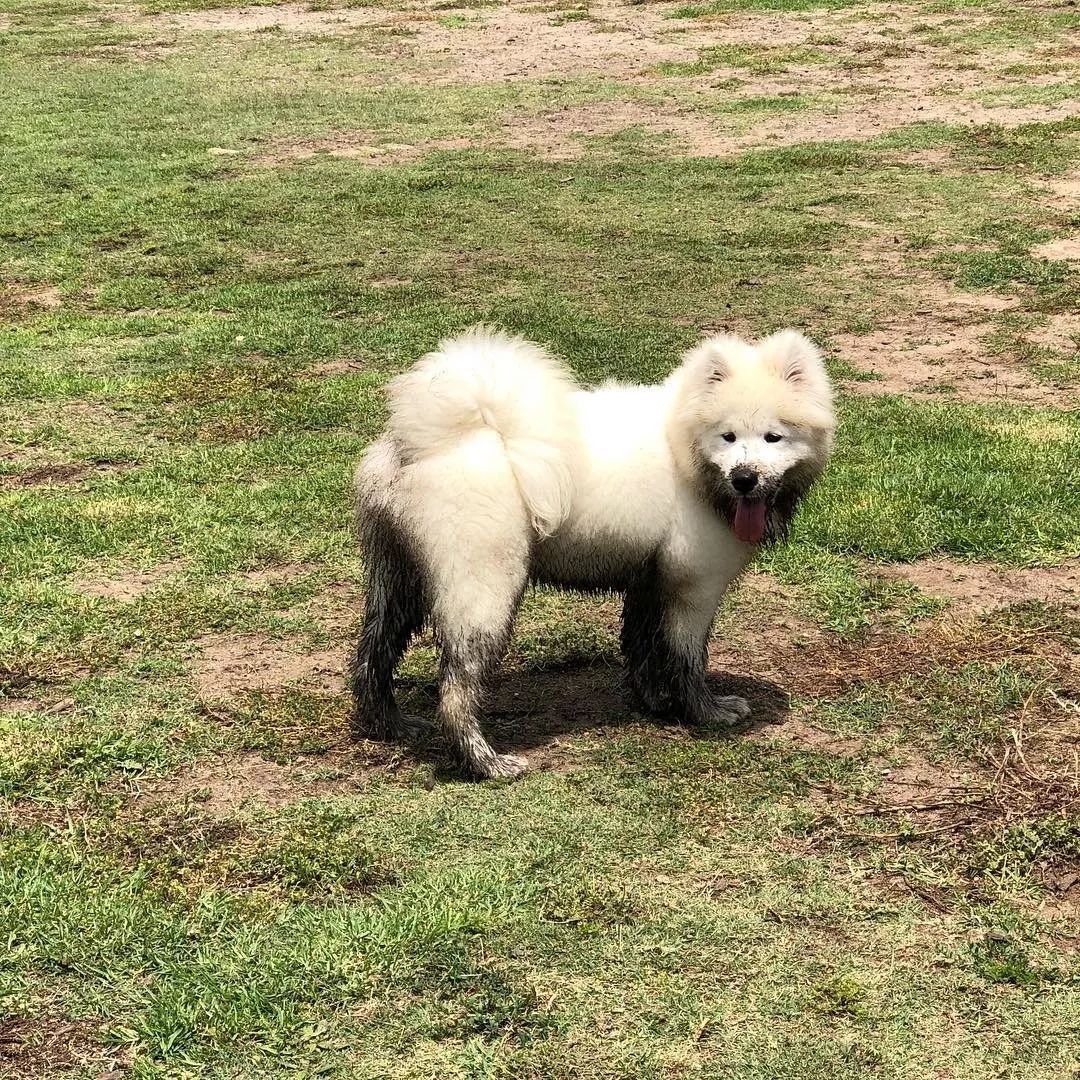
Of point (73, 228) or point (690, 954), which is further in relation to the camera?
point (73, 228)

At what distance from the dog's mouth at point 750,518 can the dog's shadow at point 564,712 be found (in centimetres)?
69

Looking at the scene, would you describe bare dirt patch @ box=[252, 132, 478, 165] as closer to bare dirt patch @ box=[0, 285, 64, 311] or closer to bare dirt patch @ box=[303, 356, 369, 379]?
bare dirt patch @ box=[0, 285, 64, 311]

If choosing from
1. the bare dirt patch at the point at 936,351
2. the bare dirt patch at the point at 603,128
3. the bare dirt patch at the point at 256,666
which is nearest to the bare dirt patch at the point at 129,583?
the bare dirt patch at the point at 256,666

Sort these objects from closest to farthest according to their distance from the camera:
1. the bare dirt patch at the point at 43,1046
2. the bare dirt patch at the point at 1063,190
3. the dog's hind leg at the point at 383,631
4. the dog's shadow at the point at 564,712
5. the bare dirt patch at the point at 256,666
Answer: the bare dirt patch at the point at 43,1046 < the dog's hind leg at the point at 383,631 < the dog's shadow at the point at 564,712 < the bare dirt patch at the point at 256,666 < the bare dirt patch at the point at 1063,190

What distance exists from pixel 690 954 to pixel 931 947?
633 mm

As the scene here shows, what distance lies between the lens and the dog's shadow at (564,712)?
4930mm

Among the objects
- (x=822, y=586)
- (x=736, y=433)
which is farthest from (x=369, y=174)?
(x=736, y=433)

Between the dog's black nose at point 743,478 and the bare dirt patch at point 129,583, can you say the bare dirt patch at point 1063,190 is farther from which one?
the bare dirt patch at point 129,583

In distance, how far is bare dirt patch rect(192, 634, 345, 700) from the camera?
534cm

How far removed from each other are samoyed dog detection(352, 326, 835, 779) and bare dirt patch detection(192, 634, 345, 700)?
490 mm

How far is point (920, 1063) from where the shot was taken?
11.3 feet

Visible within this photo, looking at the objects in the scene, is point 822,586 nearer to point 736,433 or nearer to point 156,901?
point 736,433

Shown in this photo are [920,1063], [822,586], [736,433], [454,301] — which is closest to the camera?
[920,1063]

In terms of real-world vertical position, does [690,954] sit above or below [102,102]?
below
